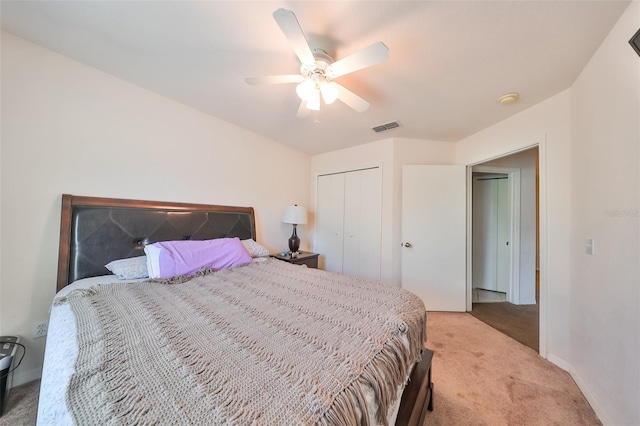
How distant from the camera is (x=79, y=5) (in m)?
1.24

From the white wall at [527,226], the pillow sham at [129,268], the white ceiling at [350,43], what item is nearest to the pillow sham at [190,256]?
the pillow sham at [129,268]

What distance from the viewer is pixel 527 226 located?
322 cm

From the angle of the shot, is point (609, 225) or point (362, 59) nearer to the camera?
point (362, 59)

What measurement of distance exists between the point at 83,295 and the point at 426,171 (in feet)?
11.0

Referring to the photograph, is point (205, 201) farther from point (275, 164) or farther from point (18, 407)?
point (18, 407)

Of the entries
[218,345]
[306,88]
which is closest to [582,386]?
[218,345]

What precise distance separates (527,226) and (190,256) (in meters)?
4.31

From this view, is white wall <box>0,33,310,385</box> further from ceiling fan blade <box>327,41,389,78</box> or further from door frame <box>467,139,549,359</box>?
door frame <box>467,139,549,359</box>

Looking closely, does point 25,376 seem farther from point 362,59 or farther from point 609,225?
point 609,225

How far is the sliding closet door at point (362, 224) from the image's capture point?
317cm

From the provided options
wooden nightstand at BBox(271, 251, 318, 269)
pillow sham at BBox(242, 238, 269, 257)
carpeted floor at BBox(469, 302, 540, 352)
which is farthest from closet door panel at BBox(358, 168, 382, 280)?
pillow sham at BBox(242, 238, 269, 257)

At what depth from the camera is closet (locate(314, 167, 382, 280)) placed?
10.5ft


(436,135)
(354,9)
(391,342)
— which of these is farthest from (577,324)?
(354,9)

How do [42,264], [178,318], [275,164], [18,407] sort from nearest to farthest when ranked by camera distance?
[178,318] < [18,407] < [42,264] < [275,164]
